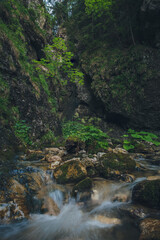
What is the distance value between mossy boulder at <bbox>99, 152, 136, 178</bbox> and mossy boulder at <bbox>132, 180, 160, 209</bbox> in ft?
3.63

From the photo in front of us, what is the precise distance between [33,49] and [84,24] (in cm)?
1135

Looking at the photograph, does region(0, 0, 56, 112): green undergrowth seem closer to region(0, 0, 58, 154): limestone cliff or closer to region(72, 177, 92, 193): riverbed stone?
region(0, 0, 58, 154): limestone cliff

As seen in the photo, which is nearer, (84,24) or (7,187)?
(7,187)


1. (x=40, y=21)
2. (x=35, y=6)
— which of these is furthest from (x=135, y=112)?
(x=35, y=6)

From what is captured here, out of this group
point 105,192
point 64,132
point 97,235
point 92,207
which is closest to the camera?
point 97,235

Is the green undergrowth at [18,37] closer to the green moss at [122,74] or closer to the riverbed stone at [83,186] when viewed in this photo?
the riverbed stone at [83,186]

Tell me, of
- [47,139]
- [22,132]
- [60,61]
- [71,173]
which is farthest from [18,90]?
[71,173]

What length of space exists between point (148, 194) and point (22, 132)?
5545 mm

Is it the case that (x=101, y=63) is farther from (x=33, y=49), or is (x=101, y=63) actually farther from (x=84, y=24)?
(x=84, y=24)

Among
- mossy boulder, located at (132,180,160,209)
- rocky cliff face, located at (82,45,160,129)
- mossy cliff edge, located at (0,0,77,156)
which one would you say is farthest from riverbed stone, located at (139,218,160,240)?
rocky cliff face, located at (82,45,160,129)

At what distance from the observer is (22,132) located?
6031mm

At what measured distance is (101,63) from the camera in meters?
13.6

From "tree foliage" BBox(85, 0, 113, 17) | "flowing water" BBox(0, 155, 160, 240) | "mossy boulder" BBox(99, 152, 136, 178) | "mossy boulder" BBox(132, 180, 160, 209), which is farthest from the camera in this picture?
"tree foliage" BBox(85, 0, 113, 17)

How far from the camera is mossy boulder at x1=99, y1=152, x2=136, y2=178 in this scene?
406cm
